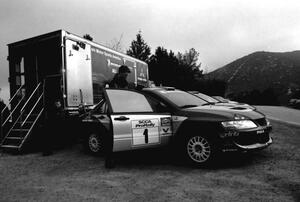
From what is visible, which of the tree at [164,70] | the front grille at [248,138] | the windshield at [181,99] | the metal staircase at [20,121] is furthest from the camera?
the tree at [164,70]

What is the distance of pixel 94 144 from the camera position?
695 cm

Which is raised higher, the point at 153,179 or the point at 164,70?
the point at 164,70

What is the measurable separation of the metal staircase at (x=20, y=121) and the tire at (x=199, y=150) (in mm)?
4503

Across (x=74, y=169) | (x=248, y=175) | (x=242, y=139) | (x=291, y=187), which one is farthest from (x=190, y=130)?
(x=74, y=169)

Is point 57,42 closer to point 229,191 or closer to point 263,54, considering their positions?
point 229,191

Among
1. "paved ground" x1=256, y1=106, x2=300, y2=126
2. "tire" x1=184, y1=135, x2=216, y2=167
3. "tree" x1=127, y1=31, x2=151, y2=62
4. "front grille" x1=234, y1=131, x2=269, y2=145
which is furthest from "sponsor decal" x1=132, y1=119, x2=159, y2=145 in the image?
"tree" x1=127, y1=31, x2=151, y2=62

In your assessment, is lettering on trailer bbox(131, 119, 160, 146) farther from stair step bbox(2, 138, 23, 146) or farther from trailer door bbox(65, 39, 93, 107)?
stair step bbox(2, 138, 23, 146)

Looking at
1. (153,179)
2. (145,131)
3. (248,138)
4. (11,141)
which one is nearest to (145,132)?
(145,131)

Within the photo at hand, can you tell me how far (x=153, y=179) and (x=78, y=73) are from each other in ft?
→ 13.7

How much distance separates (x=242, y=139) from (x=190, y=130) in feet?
2.99

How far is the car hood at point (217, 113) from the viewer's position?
16.3 ft

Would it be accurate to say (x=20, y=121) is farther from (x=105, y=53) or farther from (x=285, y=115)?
(x=285, y=115)

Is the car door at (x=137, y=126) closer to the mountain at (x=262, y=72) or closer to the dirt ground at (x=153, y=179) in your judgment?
the dirt ground at (x=153, y=179)

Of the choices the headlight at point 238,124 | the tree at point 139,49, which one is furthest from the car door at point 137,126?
the tree at point 139,49
